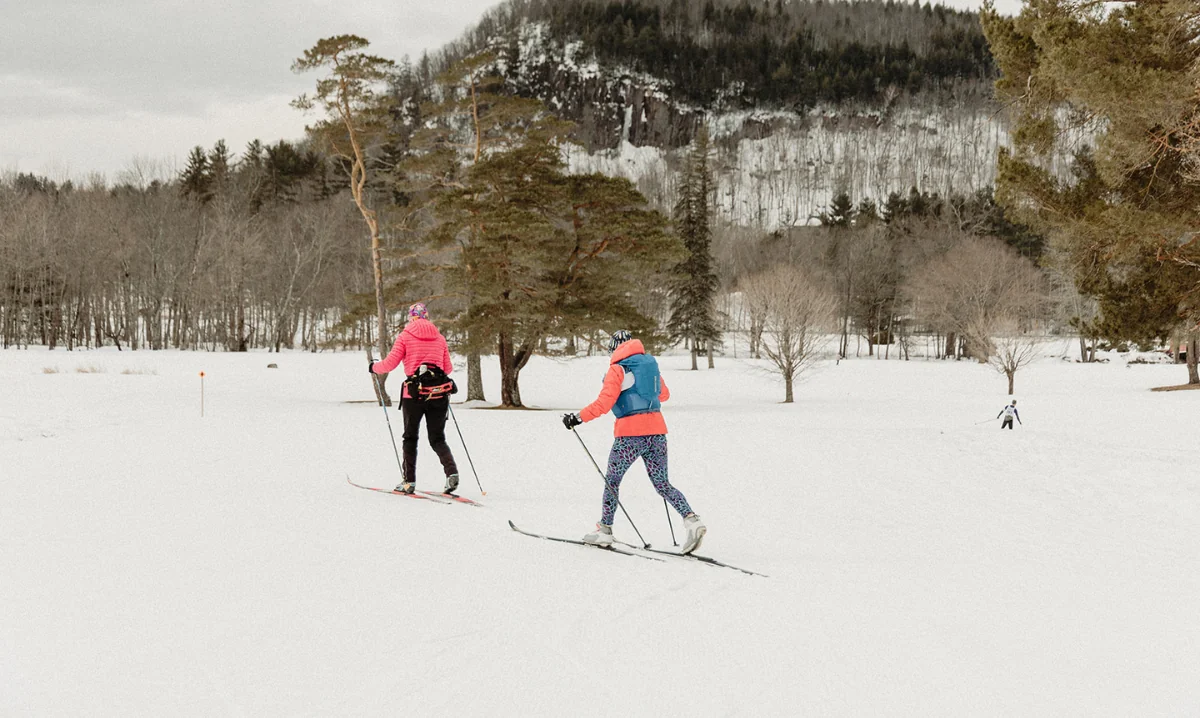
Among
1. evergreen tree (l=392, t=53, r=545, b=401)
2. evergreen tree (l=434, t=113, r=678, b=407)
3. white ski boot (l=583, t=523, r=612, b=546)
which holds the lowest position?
white ski boot (l=583, t=523, r=612, b=546)

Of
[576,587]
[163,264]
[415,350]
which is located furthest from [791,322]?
[163,264]

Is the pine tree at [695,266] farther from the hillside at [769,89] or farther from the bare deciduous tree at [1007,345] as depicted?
the hillside at [769,89]

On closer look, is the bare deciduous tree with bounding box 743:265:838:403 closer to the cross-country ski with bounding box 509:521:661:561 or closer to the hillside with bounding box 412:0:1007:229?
the cross-country ski with bounding box 509:521:661:561

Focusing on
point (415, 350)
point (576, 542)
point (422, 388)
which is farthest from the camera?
point (415, 350)

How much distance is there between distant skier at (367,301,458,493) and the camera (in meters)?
7.65

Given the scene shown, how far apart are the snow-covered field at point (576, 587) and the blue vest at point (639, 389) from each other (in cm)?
128

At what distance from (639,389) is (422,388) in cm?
297

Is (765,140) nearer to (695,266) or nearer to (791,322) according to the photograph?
(695,266)

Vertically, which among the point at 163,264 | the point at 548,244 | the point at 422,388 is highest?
the point at 163,264

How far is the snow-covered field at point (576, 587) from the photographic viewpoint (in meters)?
3.44

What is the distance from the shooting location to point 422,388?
7648mm

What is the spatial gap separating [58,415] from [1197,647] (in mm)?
19798

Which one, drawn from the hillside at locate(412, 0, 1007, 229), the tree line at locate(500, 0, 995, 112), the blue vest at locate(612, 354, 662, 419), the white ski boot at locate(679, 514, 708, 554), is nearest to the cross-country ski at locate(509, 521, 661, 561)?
the white ski boot at locate(679, 514, 708, 554)

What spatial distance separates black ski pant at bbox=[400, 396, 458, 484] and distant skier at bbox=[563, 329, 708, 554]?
2417mm
